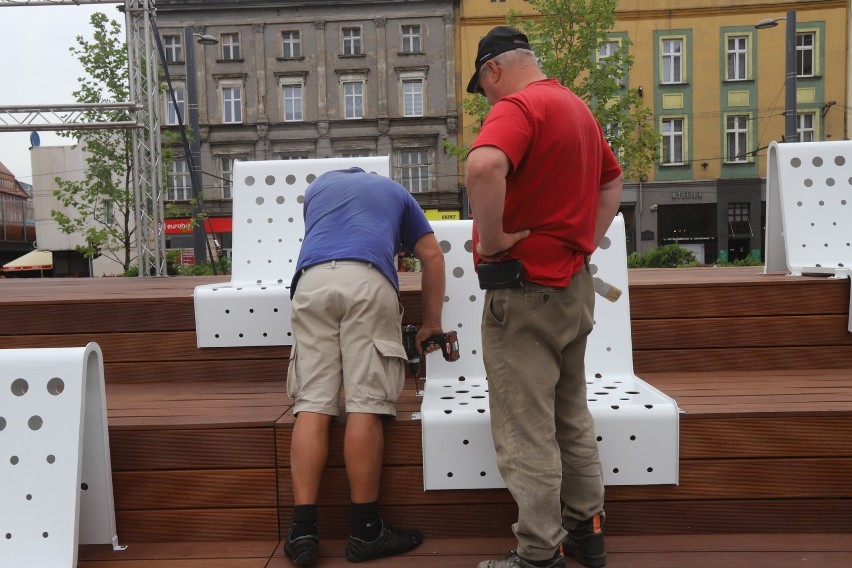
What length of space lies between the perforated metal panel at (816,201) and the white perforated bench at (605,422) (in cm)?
119

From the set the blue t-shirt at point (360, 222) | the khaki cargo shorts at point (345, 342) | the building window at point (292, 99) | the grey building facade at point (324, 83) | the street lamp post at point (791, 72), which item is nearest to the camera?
the khaki cargo shorts at point (345, 342)

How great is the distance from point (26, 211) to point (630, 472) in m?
66.5

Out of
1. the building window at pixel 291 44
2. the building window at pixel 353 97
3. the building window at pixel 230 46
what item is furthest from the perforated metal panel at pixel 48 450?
the building window at pixel 230 46

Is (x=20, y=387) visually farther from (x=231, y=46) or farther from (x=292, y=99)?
(x=231, y=46)

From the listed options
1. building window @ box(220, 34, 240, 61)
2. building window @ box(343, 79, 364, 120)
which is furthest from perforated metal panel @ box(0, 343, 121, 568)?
building window @ box(220, 34, 240, 61)

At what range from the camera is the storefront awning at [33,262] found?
34250 millimetres

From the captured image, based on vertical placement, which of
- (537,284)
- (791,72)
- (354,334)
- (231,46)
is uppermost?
(231,46)

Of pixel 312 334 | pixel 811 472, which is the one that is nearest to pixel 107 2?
pixel 312 334

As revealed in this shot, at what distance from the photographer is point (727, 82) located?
85.3ft

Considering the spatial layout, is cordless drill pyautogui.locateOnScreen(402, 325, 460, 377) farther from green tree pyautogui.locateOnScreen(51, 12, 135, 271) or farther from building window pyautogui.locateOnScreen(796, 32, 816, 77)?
building window pyautogui.locateOnScreen(796, 32, 816, 77)

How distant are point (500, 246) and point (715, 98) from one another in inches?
1074

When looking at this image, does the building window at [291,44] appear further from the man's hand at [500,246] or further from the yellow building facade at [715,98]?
the man's hand at [500,246]

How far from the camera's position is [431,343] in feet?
8.25

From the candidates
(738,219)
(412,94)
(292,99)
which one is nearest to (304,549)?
(738,219)
